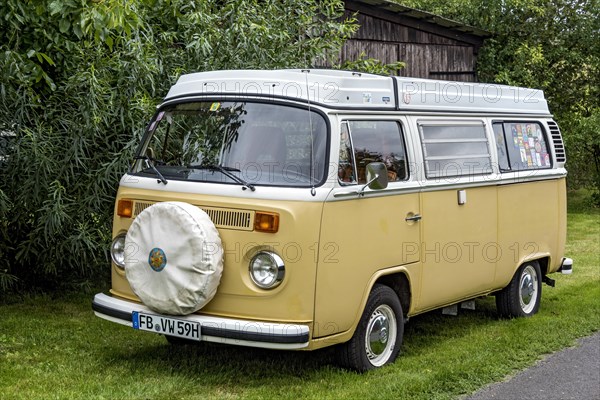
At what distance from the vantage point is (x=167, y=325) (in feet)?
20.7

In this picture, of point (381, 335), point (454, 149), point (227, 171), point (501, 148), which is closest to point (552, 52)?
point (501, 148)

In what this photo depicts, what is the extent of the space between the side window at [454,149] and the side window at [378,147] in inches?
14.4

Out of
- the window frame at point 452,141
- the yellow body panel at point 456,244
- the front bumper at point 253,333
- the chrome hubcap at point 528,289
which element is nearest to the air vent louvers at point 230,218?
the front bumper at point 253,333

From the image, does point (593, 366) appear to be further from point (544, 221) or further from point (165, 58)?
point (165, 58)

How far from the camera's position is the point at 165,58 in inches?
383

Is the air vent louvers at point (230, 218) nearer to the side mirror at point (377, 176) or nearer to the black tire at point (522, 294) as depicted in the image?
the side mirror at point (377, 176)

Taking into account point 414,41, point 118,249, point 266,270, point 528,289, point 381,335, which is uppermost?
point 414,41

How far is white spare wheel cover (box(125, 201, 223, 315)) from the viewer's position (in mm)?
6113

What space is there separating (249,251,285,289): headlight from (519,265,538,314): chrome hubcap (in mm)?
3916

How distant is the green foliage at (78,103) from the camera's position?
841 cm

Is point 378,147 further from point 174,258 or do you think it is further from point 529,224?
point 529,224

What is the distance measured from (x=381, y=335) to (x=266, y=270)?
4.44 ft

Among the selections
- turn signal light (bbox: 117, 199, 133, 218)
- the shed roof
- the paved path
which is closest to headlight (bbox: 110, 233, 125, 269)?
turn signal light (bbox: 117, 199, 133, 218)

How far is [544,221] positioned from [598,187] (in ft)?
43.0
